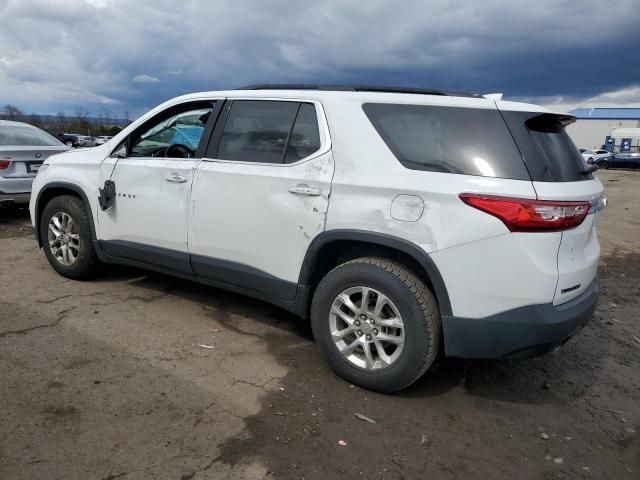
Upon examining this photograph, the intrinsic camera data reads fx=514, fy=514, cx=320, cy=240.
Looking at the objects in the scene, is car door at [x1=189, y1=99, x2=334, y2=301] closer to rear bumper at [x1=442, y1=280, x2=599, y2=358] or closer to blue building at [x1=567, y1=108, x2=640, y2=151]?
rear bumper at [x1=442, y1=280, x2=599, y2=358]

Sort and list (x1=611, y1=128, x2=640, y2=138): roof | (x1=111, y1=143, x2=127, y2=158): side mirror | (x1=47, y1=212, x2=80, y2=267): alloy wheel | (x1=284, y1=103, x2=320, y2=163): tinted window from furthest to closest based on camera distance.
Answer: (x1=611, y1=128, x2=640, y2=138): roof → (x1=47, y1=212, x2=80, y2=267): alloy wheel → (x1=111, y1=143, x2=127, y2=158): side mirror → (x1=284, y1=103, x2=320, y2=163): tinted window

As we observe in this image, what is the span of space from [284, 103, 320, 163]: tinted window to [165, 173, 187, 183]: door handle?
93 cm

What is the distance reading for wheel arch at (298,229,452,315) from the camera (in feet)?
9.53

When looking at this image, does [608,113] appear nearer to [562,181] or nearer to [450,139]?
[562,181]

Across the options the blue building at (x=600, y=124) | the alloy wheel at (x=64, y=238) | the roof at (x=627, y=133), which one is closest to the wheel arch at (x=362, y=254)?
the alloy wheel at (x=64, y=238)

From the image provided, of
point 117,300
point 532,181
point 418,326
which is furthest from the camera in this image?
point 117,300

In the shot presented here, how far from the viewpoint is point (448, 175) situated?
2863 mm

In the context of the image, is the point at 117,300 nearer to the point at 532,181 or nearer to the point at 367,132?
the point at 367,132

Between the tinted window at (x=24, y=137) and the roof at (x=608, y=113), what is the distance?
81.6 m

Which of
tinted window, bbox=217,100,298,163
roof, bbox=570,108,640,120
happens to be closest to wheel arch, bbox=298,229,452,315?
tinted window, bbox=217,100,298,163

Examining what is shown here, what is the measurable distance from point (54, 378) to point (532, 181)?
120 inches

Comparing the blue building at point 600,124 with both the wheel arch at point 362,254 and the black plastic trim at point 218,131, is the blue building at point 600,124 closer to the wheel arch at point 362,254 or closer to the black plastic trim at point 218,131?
the black plastic trim at point 218,131

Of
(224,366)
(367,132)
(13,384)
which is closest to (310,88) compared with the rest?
(367,132)

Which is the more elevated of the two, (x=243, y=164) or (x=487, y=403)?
(x=243, y=164)
